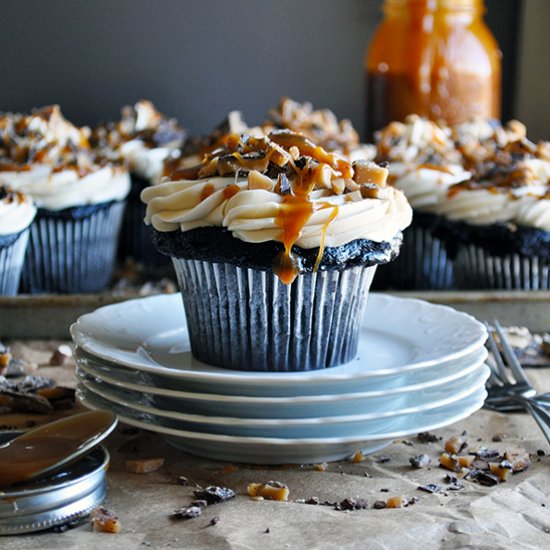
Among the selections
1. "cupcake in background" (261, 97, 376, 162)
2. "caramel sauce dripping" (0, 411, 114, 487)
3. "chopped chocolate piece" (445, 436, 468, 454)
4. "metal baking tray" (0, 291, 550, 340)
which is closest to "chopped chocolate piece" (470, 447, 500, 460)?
"chopped chocolate piece" (445, 436, 468, 454)

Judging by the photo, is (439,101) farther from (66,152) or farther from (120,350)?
(120,350)

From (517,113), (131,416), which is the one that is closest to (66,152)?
(131,416)

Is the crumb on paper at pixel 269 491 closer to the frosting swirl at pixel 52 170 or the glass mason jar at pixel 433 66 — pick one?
the frosting swirl at pixel 52 170

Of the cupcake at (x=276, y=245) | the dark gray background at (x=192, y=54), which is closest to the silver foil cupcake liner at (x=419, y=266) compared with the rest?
the cupcake at (x=276, y=245)

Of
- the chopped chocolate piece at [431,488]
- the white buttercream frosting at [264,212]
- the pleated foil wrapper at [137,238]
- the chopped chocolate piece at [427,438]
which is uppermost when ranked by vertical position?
Result: the white buttercream frosting at [264,212]

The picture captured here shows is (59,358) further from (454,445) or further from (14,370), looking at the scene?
(454,445)

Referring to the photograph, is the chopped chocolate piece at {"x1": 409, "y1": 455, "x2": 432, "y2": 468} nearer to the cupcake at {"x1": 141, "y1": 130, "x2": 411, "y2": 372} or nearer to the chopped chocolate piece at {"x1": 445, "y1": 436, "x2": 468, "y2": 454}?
the chopped chocolate piece at {"x1": 445, "y1": 436, "x2": 468, "y2": 454}
